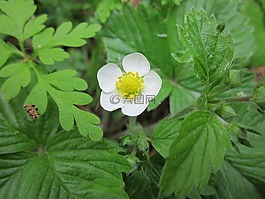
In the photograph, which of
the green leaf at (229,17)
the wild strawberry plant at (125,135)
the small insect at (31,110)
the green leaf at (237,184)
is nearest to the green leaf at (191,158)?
the wild strawberry plant at (125,135)

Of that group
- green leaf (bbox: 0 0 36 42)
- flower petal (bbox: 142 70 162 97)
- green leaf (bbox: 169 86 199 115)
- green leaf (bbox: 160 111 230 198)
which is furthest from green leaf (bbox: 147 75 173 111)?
green leaf (bbox: 0 0 36 42)

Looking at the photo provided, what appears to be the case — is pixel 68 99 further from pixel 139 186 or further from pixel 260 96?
pixel 260 96

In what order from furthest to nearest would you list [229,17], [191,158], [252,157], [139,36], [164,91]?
[229,17], [139,36], [164,91], [252,157], [191,158]

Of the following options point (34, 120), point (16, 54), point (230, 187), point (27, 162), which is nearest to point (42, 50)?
point (16, 54)

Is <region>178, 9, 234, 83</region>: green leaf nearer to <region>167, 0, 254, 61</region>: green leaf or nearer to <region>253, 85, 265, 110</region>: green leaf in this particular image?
<region>253, 85, 265, 110</region>: green leaf

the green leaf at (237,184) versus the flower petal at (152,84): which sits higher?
the flower petal at (152,84)

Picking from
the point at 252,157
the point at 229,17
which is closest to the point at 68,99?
the point at 252,157

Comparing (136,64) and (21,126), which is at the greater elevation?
(136,64)

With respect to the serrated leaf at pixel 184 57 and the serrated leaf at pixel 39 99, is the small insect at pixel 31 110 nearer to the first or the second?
the serrated leaf at pixel 39 99
